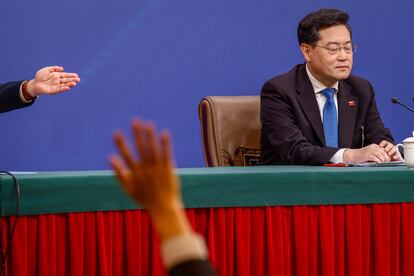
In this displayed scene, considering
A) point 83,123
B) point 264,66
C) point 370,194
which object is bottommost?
point 370,194

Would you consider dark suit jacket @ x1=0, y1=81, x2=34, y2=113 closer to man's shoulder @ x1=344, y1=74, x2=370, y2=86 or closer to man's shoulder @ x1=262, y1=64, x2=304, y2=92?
man's shoulder @ x1=262, y1=64, x2=304, y2=92

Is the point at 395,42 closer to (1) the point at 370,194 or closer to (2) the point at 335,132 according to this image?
(2) the point at 335,132

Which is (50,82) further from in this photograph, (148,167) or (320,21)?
(148,167)

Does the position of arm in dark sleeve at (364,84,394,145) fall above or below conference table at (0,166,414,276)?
above

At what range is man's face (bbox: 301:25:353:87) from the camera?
279cm

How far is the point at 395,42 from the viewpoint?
3725 millimetres

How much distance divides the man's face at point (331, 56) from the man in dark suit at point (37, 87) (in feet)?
3.47

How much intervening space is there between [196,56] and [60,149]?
2.44ft

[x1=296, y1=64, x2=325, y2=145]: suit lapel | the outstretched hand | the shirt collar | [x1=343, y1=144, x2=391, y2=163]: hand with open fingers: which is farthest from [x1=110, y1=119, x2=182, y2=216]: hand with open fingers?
the shirt collar

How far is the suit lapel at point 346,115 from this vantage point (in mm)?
2707

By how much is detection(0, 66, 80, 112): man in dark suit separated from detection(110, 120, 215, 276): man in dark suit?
1660mm

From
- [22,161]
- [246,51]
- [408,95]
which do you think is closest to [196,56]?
[246,51]

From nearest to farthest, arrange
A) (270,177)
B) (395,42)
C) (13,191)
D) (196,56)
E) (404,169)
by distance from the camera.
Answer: (13,191) → (270,177) → (404,169) → (196,56) → (395,42)

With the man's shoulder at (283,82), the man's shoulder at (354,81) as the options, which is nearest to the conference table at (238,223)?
the man's shoulder at (283,82)
